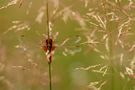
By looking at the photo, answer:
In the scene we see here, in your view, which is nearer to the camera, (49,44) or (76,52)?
(49,44)

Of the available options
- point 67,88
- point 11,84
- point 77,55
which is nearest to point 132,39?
point 77,55

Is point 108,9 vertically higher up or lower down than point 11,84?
higher up

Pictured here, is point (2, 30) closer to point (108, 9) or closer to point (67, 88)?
point (67, 88)

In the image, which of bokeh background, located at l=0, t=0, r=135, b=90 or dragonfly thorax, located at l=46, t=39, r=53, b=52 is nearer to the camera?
dragonfly thorax, located at l=46, t=39, r=53, b=52

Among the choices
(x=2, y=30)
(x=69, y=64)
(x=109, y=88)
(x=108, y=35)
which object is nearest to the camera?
(x=108, y=35)

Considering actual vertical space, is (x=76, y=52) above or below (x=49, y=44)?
below

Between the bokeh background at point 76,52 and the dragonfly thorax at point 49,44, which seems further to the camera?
the bokeh background at point 76,52

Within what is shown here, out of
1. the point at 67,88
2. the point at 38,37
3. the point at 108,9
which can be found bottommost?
the point at 67,88

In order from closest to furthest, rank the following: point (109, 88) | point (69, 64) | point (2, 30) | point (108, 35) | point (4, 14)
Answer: point (108, 35), point (109, 88), point (69, 64), point (2, 30), point (4, 14)
